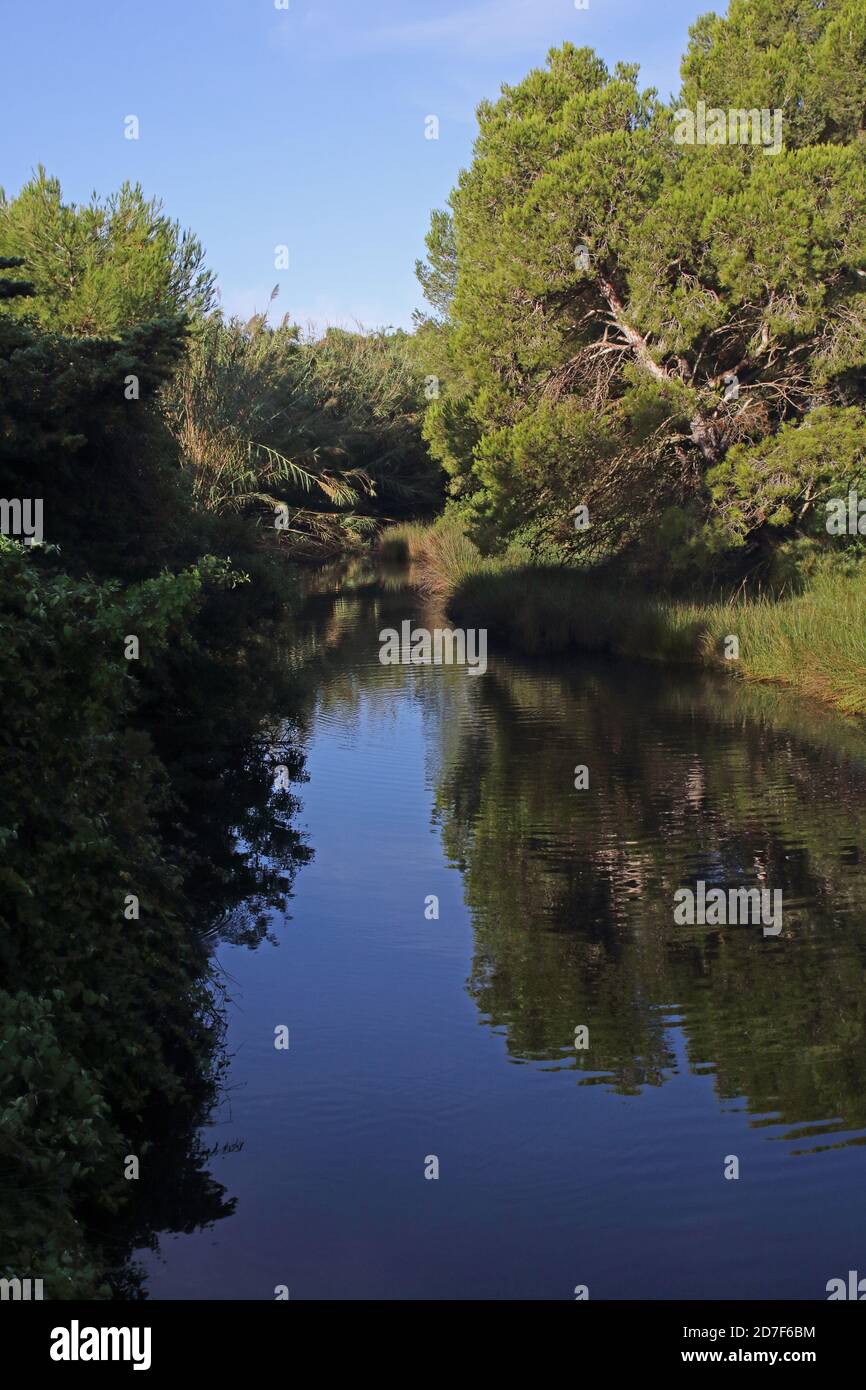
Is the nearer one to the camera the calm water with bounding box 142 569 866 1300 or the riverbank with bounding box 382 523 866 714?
the calm water with bounding box 142 569 866 1300

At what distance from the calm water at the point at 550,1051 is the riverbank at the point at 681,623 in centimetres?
419

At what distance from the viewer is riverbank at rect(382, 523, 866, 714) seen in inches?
765

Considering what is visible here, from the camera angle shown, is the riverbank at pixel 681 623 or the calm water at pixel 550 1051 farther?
the riverbank at pixel 681 623

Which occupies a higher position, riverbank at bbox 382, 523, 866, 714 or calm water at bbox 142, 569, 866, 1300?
riverbank at bbox 382, 523, 866, 714

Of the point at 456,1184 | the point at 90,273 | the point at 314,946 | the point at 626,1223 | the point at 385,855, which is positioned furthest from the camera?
the point at 90,273

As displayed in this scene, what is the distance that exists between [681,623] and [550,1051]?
15.9 metres

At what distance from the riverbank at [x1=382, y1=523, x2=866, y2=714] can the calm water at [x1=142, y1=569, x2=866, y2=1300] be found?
13.8ft

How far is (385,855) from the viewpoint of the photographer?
12.5 metres

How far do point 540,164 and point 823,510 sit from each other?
25.7 ft

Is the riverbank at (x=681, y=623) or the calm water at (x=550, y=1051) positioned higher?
the riverbank at (x=681, y=623)

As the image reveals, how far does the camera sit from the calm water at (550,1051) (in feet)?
19.4

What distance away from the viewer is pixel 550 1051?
8047 mm
